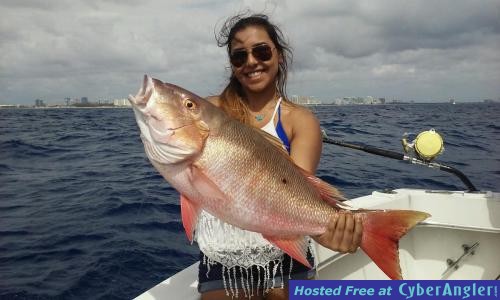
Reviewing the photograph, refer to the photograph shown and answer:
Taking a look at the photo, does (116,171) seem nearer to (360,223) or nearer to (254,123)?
(254,123)

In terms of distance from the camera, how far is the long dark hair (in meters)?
3.19

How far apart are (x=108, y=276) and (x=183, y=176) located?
4240 millimetres

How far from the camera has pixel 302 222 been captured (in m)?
2.42

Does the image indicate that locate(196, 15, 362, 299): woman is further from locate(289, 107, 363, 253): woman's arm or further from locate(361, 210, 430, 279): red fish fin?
locate(361, 210, 430, 279): red fish fin

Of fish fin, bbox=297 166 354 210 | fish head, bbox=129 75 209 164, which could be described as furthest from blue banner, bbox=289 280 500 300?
fish head, bbox=129 75 209 164

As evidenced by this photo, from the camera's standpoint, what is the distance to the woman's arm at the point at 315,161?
249 cm

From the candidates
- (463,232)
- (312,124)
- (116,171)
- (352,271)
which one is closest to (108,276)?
(352,271)

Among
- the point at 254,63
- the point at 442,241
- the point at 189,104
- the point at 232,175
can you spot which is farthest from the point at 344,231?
the point at 442,241

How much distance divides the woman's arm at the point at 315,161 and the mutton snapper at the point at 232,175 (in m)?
0.09

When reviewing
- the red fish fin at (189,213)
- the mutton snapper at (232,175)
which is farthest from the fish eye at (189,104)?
the red fish fin at (189,213)

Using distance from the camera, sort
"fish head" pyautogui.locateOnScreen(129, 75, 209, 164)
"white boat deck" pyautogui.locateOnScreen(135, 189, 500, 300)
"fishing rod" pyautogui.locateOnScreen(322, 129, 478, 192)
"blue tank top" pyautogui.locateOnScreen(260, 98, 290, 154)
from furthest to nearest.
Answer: "fishing rod" pyautogui.locateOnScreen(322, 129, 478, 192) → "white boat deck" pyautogui.locateOnScreen(135, 189, 500, 300) → "blue tank top" pyautogui.locateOnScreen(260, 98, 290, 154) → "fish head" pyautogui.locateOnScreen(129, 75, 209, 164)

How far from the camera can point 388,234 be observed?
245 cm

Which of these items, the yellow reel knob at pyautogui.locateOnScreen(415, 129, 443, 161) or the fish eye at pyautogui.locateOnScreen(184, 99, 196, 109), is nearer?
the fish eye at pyautogui.locateOnScreen(184, 99, 196, 109)

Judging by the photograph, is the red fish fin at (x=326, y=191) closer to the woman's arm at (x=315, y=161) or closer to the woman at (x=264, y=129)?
the woman's arm at (x=315, y=161)
